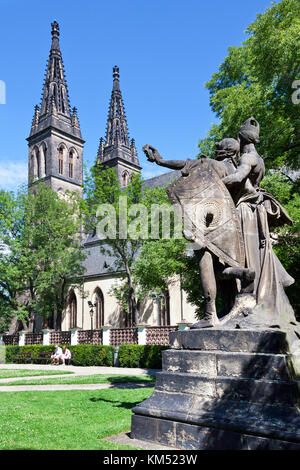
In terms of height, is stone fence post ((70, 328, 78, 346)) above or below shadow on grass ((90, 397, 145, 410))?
below

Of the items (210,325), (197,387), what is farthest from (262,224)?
(197,387)

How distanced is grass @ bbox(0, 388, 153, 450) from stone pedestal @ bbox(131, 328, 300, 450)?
60cm

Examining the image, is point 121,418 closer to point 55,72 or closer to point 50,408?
point 50,408

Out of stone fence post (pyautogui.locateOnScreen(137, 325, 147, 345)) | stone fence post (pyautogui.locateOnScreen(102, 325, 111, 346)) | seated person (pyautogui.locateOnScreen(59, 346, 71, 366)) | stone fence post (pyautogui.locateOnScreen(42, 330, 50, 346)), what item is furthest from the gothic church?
seated person (pyautogui.locateOnScreen(59, 346, 71, 366))

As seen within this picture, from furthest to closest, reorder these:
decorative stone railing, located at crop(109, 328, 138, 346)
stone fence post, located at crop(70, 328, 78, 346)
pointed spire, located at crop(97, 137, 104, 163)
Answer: pointed spire, located at crop(97, 137, 104, 163)
stone fence post, located at crop(70, 328, 78, 346)
decorative stone railing, located at crop(109, 328, 138, 346)

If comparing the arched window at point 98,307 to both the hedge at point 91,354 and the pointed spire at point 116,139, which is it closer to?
the hedge at point 91,354

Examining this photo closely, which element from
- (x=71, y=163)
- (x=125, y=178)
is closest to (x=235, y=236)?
(x=71, y=163)

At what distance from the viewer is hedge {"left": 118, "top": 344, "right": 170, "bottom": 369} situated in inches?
740

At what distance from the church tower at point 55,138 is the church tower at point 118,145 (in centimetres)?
626

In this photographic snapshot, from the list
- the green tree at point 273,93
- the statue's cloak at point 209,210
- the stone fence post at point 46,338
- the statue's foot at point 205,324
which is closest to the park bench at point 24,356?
the stone fence post at point 46,338

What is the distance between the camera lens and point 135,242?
1013 inches

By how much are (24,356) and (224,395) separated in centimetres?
2454

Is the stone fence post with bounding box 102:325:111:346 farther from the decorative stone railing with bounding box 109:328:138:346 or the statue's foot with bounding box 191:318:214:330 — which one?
the statue's foot with bounding box 191:318:214:330

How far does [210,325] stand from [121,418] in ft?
7.73
